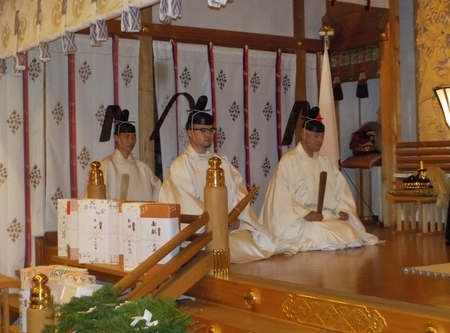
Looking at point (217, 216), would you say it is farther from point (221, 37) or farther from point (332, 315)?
point (221, 37)

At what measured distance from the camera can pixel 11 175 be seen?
6.41 metres

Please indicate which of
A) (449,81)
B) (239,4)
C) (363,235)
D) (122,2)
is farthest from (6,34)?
(449,81)

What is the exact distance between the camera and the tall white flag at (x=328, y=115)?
291 inches

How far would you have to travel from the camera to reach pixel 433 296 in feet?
12.4

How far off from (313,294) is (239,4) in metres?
4.54

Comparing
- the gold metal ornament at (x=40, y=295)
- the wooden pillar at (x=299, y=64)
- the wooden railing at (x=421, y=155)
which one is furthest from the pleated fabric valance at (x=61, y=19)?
the wooden railing at (x=421, y=155)

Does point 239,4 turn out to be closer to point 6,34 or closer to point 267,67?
point 267,67

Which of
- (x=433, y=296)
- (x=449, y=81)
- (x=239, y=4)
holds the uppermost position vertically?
(x=239, y=4)

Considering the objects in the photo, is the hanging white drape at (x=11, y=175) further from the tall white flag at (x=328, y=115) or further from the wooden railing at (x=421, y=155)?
the wooden railing at (x=421, y=155)

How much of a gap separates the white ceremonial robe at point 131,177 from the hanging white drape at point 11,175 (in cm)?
74

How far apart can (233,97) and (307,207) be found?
183 cm

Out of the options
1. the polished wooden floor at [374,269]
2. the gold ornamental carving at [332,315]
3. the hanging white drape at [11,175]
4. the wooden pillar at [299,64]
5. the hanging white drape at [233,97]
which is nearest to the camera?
the gold ornamental carving at [332,315]

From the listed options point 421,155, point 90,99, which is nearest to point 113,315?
point 90,99

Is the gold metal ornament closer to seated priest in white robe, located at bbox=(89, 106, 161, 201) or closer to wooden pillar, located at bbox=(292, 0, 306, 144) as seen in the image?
seated priest in white robe, located at bbox=(89, 106, 161, 201)
